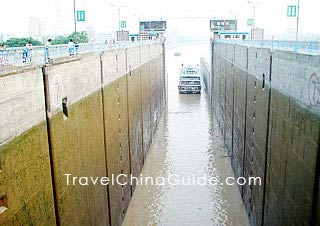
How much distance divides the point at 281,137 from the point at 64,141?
5467 mm

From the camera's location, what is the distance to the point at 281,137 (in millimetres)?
9609

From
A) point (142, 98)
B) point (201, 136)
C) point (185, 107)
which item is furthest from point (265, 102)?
point (185, 107)

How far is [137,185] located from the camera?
699 inches

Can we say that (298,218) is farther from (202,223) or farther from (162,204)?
(162,204)

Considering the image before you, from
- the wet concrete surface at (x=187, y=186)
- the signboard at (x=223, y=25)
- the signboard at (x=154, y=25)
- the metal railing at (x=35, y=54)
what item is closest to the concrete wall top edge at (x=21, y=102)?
the metal railing at (x=35, y=54)

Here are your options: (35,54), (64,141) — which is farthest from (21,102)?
(64,141)

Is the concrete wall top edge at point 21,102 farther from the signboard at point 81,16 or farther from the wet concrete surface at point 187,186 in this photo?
the signboard at point 81,16

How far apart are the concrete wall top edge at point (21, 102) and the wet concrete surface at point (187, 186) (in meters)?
8.50

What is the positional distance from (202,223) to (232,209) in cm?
180

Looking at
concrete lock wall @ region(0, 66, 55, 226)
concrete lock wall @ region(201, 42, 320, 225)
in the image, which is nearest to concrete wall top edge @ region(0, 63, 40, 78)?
concrete lock wall @ region(0, 66, 55, 226)

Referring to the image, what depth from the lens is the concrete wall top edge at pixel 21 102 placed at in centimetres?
569

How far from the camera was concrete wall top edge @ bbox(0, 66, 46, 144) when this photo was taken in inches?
224

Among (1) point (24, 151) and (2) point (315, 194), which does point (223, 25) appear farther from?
(1) point (24, 151)

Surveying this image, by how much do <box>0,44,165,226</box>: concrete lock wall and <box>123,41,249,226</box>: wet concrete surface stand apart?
121cm
